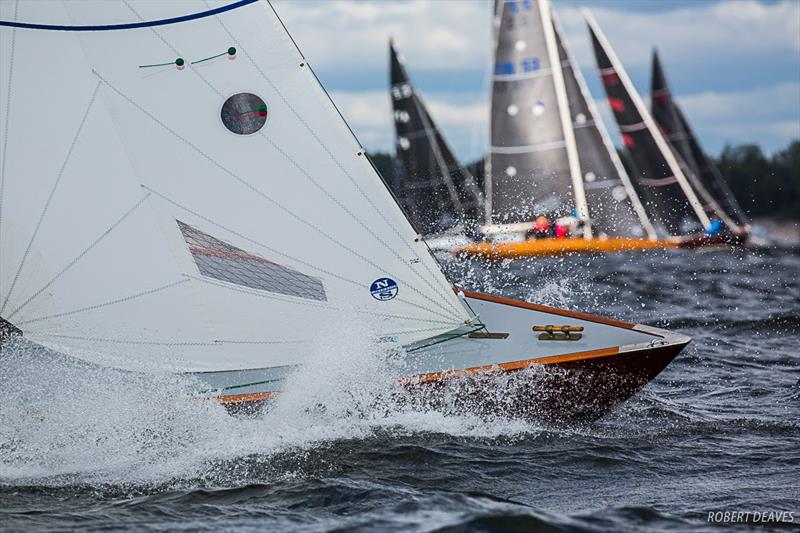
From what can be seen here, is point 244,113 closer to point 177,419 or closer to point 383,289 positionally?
point 383,289

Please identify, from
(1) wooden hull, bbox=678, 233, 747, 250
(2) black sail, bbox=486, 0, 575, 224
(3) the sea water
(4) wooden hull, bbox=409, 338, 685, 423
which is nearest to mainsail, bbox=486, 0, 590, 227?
(2) black sail, bbox=486, 0, 575, 224

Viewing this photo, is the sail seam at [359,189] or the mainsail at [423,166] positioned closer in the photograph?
the sail seam at [359,189]

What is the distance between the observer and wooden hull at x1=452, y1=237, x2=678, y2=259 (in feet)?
85.1

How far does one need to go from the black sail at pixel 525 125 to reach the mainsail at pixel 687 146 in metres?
7.08

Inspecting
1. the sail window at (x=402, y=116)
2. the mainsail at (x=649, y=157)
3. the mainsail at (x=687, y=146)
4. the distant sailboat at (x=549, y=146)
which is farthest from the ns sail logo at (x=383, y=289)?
the mainsail at (x=687, y=146)

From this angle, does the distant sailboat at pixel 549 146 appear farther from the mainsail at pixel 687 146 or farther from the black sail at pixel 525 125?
the mainsail at pixel 687 146

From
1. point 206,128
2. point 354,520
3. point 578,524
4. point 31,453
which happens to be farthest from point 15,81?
point 578,524

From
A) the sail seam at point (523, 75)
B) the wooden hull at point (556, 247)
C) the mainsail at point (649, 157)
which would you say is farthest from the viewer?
the mainsail at point (649, 157)

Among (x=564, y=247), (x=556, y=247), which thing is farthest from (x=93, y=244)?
(x=564, y=247)

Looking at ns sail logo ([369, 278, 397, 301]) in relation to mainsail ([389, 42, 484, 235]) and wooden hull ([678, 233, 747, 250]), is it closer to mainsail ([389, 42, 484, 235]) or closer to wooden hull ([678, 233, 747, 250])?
mainsail ([389, 42, 484, 235])

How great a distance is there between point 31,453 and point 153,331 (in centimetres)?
106

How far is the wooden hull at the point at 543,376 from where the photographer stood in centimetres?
675

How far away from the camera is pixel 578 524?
490 cm

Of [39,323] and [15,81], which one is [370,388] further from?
[15,81]
